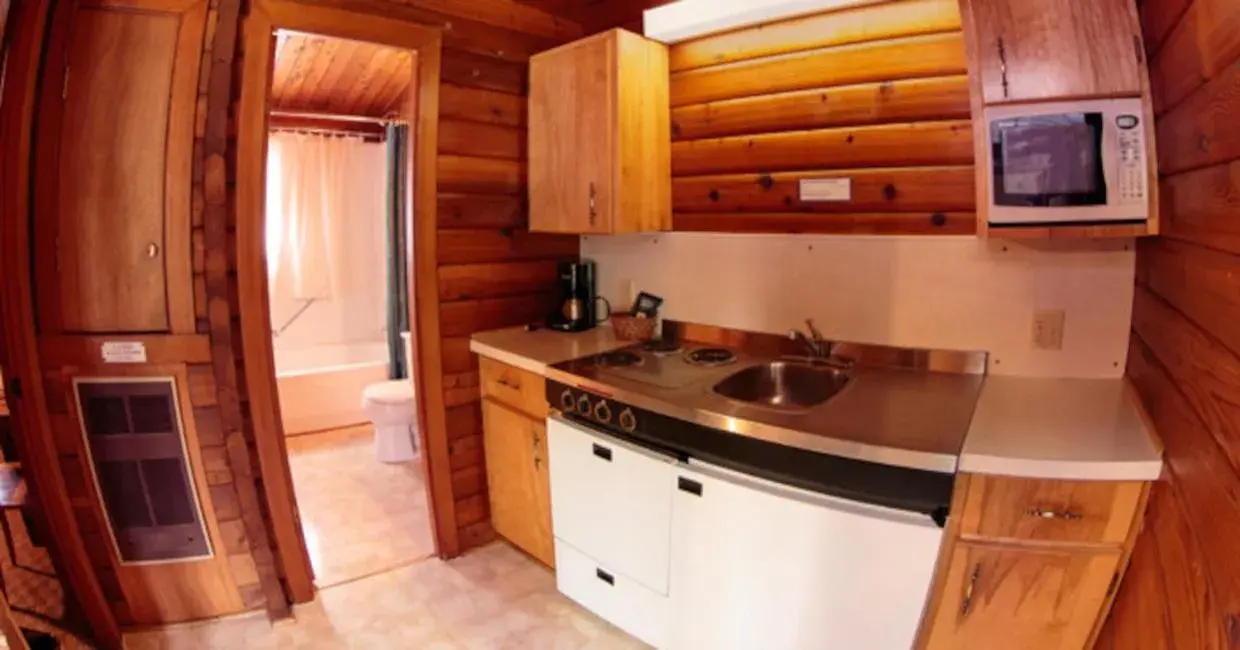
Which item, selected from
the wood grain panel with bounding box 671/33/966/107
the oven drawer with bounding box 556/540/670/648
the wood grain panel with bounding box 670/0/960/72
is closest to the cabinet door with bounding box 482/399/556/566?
the oven drawer with bounding box 556/540/670/648

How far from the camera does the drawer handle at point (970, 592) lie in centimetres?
132

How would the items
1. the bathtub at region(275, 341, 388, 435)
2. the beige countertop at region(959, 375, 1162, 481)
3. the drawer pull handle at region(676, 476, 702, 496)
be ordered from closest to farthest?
1. the beige countertop at region(959, 375, 1162, 481)
2. the drawer pull handle at region(676, 476, 702, 496)
3. the bathtub at region(275, 341, 388, 435)

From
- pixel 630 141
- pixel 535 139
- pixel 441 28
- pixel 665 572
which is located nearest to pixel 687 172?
pixel 630 141

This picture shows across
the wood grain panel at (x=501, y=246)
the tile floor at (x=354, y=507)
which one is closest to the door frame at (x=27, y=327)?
the tile floor at (x=354, y=507)

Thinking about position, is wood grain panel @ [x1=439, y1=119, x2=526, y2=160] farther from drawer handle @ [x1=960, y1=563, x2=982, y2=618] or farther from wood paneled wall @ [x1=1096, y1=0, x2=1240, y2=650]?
drawer handle @ [x1=960, y1=563, x2=982, y2=618]

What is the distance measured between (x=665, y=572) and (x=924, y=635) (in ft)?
2.34

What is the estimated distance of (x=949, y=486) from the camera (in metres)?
1.29

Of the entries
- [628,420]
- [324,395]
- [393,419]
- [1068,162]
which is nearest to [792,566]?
[628,420]

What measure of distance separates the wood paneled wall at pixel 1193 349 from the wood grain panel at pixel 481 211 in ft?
7.08

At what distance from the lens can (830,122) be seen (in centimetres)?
203

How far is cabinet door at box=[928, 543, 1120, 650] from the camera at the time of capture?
1270 millimetres

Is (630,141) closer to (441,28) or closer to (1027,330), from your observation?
(441,28)

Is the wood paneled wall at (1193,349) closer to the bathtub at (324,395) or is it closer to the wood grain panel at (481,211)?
the wood grain panel at (481,211)

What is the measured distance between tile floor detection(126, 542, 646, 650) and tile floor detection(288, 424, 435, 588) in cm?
15
